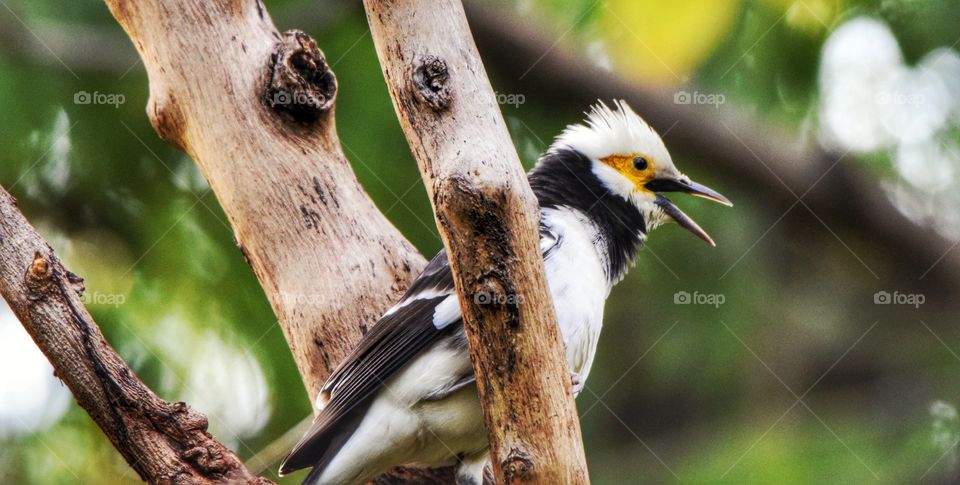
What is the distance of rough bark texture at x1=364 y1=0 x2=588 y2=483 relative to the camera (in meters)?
2.27

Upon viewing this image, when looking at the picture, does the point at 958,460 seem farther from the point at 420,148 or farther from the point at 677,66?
the point at 420,148

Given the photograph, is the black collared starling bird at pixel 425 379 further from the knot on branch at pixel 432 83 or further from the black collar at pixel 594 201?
the knot on branch at pixel 432 83

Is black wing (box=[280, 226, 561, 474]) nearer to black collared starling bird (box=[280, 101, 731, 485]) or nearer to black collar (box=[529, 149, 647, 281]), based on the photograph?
black collared starling bird (box=[280, 101, 731, 485])

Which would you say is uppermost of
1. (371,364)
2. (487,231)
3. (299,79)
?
(299,79)

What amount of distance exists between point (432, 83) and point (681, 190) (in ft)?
5.92

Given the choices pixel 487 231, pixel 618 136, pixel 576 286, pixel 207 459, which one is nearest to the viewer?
pixel 487 231

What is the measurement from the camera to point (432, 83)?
2.37 meters

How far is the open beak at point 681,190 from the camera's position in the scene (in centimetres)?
382

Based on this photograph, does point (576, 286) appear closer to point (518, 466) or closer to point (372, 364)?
point (372, 364)

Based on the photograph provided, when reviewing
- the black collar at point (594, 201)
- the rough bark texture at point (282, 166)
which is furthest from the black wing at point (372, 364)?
the black collar at point (594, 201)

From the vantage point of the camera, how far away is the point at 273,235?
3.53 metres

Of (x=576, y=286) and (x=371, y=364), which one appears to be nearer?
(x=371, y=364)

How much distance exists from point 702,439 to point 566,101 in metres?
1.68

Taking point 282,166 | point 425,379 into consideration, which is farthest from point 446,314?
point 282,166
